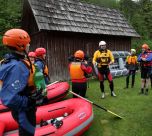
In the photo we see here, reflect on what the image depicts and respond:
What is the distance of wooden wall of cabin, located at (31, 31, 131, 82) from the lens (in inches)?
605

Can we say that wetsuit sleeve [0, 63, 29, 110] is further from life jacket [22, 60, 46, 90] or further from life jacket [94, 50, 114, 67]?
life jacket [94, 50, 114, 67]

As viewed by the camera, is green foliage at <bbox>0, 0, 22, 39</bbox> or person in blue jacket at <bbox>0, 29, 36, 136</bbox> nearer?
person in blue jacket at <bbox>0, 29, 36, 136</bbox>

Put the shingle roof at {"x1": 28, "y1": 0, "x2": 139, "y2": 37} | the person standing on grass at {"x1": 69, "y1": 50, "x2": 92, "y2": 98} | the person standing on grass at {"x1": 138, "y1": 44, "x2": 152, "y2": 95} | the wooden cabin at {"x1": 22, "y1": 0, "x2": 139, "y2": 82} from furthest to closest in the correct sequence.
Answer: the wooden cabin at {"x1": 22, "y1": 0, "x2": 139, "y2": 82}
the shingle roof at {"x1": 28, "y1": 0, "x2": 139, "y2": 37}
the person standing on grass at {"x1": 138, "y1": 44, "x2": 152, "y2": 95}
the person standing on grass at {"x1": 69, "y1": 50, "x2": 92, "y2": 98}

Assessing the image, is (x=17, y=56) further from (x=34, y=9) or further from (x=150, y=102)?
(x=34, y=9)

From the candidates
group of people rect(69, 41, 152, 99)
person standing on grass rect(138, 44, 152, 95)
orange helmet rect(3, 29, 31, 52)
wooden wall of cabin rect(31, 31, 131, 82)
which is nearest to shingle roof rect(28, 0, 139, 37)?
wooden wall of cabin rect(31, 31, 131, 82)

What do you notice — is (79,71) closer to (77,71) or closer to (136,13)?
(77,71)

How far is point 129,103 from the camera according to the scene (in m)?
8.98

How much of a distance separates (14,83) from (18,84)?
0.17 feet

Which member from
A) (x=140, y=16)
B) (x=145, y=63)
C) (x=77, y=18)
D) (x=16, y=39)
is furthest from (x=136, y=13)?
(x=16, y=39)

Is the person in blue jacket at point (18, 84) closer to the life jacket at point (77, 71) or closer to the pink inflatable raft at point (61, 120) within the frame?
the pink inflatable raft at point (61, 120)

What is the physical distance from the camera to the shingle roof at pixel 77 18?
1507cm

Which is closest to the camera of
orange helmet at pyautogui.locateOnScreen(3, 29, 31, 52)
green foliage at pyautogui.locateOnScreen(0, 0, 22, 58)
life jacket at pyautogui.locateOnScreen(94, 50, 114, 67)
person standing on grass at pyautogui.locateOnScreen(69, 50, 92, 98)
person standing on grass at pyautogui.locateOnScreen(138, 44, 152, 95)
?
orange helmet at pyautogui.locateOnScreen(3, 29, 31, 52)

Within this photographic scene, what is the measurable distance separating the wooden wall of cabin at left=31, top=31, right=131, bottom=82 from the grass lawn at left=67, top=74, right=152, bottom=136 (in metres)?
5.57

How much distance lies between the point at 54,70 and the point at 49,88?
251 inches
